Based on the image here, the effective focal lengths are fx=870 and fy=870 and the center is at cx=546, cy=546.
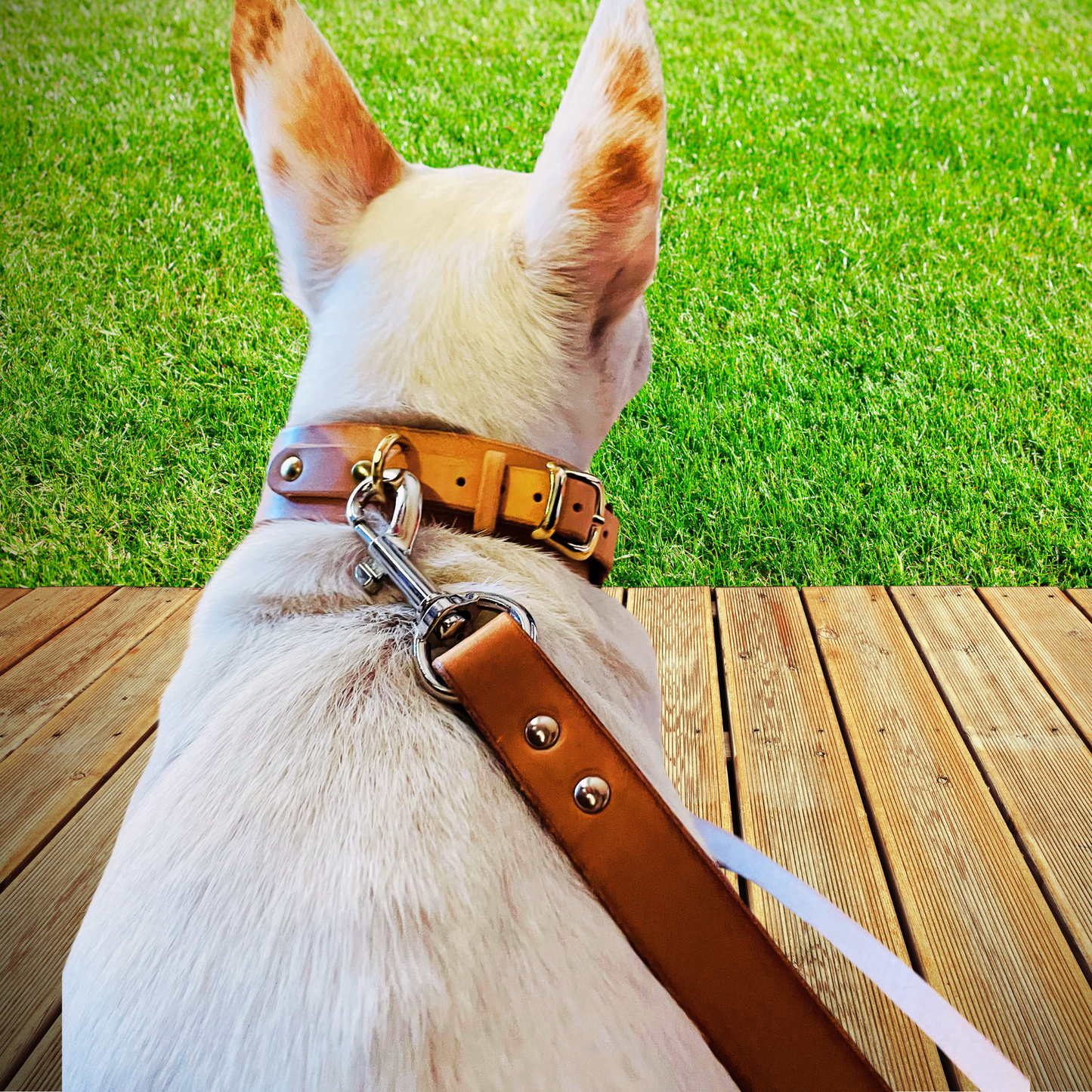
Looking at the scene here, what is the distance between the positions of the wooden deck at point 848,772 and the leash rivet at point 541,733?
80 centimetres

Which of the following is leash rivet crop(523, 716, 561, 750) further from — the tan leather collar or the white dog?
the tan leather collar

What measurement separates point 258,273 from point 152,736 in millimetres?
1674

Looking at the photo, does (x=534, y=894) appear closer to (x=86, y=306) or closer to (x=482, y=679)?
(x=482, y=679)

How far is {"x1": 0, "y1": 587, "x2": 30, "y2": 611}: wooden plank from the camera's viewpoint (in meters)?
2.09

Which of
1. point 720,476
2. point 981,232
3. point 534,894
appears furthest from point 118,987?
point 981,232

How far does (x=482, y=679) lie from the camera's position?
512 mm

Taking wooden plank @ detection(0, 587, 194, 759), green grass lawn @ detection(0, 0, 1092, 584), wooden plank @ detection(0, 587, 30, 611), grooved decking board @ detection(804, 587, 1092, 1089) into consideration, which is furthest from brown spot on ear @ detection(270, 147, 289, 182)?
wooden plank @ detection(0, 587, 30, 611)

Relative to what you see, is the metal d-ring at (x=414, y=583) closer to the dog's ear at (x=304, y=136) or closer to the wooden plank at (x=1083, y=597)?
the dog's ear at (x=304, y=136)

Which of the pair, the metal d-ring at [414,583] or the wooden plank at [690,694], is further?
the wooden plank at [690,694]

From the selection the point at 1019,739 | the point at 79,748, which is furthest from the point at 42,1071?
the point at 1019,739

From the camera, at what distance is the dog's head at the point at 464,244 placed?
62cm

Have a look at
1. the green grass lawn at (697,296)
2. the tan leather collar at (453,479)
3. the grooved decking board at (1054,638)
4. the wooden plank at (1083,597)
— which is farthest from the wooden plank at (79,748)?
the wooden plank at (1083,597)

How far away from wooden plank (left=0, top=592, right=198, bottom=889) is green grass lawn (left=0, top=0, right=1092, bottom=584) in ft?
1.43

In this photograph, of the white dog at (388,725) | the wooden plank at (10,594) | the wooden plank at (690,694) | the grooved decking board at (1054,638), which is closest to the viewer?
the white dog at (388,725)
